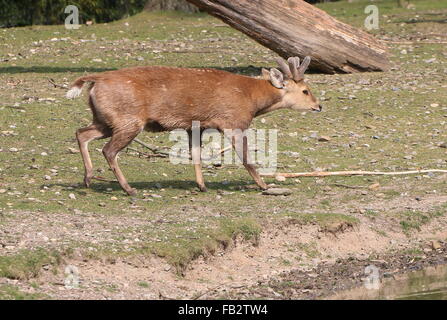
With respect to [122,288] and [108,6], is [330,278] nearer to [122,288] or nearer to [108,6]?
[122,288]

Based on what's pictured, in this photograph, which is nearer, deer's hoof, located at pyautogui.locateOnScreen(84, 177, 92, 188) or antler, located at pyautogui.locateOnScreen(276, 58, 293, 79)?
deer's hoof, located at pyautogui.locateOnScreen(84, 177, 92, 188)

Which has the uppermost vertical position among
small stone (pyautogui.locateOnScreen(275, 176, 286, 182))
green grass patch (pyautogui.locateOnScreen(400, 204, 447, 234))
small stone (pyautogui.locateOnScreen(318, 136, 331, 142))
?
green grass patch (pyautogui.locateOnScreen(400, 204, 447, 234))

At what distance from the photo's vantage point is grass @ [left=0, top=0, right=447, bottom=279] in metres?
8.99

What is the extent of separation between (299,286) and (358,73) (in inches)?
321

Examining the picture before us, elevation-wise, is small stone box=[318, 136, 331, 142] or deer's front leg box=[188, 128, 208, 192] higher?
deer's front leg box=[188, 128, 208, 192]

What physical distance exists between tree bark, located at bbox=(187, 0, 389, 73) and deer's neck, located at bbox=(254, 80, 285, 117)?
455cm

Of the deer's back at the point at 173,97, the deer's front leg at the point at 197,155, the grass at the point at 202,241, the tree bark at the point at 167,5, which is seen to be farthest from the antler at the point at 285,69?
the tree bark at the point at 167,5

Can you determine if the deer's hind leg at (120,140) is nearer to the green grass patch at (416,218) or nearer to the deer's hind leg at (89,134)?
the deer's hind leg at (89,134)

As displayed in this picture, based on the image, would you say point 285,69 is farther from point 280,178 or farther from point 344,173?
point 344,173

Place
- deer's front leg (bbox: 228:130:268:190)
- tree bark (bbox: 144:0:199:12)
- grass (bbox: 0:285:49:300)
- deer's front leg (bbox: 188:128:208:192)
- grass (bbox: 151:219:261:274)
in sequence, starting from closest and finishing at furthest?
grass (bbox: 0:285:49:300) < grass (bbox: 151:219:261:274) < deer's front leg (bbox: 228:130:268:190) < deer's front leg (bbox: 188:128:208:192) < tree bark (bbox: 144:0:199:12)

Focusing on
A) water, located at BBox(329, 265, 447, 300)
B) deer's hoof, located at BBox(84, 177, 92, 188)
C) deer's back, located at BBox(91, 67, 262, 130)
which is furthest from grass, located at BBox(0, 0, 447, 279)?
water, located at BBox(329, 265, 447, 300)

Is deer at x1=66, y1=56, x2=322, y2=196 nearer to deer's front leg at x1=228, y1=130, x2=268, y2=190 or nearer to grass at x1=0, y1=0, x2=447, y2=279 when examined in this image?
deer's front leg at x1=228, y1=130, x2=268, y2=190

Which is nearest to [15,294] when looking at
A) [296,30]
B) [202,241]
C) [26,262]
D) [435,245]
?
[26,262]

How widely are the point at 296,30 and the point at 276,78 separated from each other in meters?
4.71
